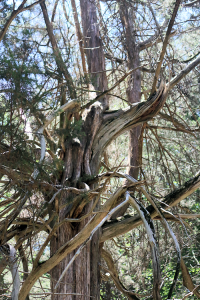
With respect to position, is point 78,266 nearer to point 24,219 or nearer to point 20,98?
point 24,219

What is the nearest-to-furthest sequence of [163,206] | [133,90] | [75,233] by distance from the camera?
1. [75,233]
2. [163,206]
3. [133,90]

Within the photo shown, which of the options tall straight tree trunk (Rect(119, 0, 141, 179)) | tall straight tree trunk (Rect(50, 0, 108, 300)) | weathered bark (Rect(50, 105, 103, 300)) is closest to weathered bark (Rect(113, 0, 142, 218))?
tall straight tree trunk (Rect(119, 0, 141, 179))

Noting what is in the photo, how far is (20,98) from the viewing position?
9.44 feet

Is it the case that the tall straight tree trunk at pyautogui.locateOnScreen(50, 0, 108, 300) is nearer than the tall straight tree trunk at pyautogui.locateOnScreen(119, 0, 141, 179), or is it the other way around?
the tall straight tree trunk at pyautogui.locateOnScreen(50, 0, 108, 300)

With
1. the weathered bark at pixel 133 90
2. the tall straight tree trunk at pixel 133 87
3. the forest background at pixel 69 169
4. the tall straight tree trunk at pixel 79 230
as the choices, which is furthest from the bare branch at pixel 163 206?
the tall straight tree trunk at pixel 133 87

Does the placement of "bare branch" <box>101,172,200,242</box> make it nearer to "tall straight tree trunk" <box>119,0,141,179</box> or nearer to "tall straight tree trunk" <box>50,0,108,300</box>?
"tall straight tree trunk" <box>50,0,108,300</box>

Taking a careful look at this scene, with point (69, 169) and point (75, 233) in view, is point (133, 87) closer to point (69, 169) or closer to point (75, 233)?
point (69, 169)

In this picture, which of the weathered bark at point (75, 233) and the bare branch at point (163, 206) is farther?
the bare branch at point (163, 206)

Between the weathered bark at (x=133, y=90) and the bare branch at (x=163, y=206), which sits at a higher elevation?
the weathered bark at (x=133, y=90)

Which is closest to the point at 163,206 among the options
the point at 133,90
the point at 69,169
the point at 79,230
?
the point at 79,230

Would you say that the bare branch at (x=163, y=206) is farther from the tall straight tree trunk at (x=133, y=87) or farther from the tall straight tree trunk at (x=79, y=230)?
the tall straight tree trunk at (x=133, y=87)

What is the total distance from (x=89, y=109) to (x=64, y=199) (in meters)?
1.37

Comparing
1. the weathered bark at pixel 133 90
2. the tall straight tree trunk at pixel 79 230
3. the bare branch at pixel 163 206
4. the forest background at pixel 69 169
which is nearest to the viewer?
the forest background at pixel 69 169

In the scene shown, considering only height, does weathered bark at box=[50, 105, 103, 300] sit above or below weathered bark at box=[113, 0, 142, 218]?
below
